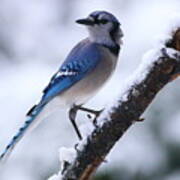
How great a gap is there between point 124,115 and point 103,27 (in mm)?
902

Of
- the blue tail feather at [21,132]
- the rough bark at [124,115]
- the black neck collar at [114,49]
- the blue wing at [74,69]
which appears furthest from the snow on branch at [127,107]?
the black neck collar at [114,49]

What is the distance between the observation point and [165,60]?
138 inches

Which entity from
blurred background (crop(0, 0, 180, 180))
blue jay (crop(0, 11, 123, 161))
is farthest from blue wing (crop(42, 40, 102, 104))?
blurred background (crop(0, 0, 180, 180))

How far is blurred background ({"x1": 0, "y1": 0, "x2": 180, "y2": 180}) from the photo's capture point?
5246 millimetres

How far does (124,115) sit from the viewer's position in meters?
3.55

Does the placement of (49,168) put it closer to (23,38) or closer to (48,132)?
(48,132)

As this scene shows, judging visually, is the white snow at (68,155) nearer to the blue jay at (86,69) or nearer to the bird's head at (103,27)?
the blue jay at (86,69)

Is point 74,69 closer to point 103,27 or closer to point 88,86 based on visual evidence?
point 88,86

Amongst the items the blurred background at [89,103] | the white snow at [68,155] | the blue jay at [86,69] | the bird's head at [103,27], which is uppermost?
the bird's head at [103,27]

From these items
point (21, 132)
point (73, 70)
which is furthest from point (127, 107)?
point (73, 70)

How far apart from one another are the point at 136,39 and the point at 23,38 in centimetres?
140

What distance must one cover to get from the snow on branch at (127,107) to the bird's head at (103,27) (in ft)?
2.70

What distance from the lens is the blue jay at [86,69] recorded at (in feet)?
13.9

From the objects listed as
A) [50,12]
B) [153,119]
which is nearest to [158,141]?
[153,119]
